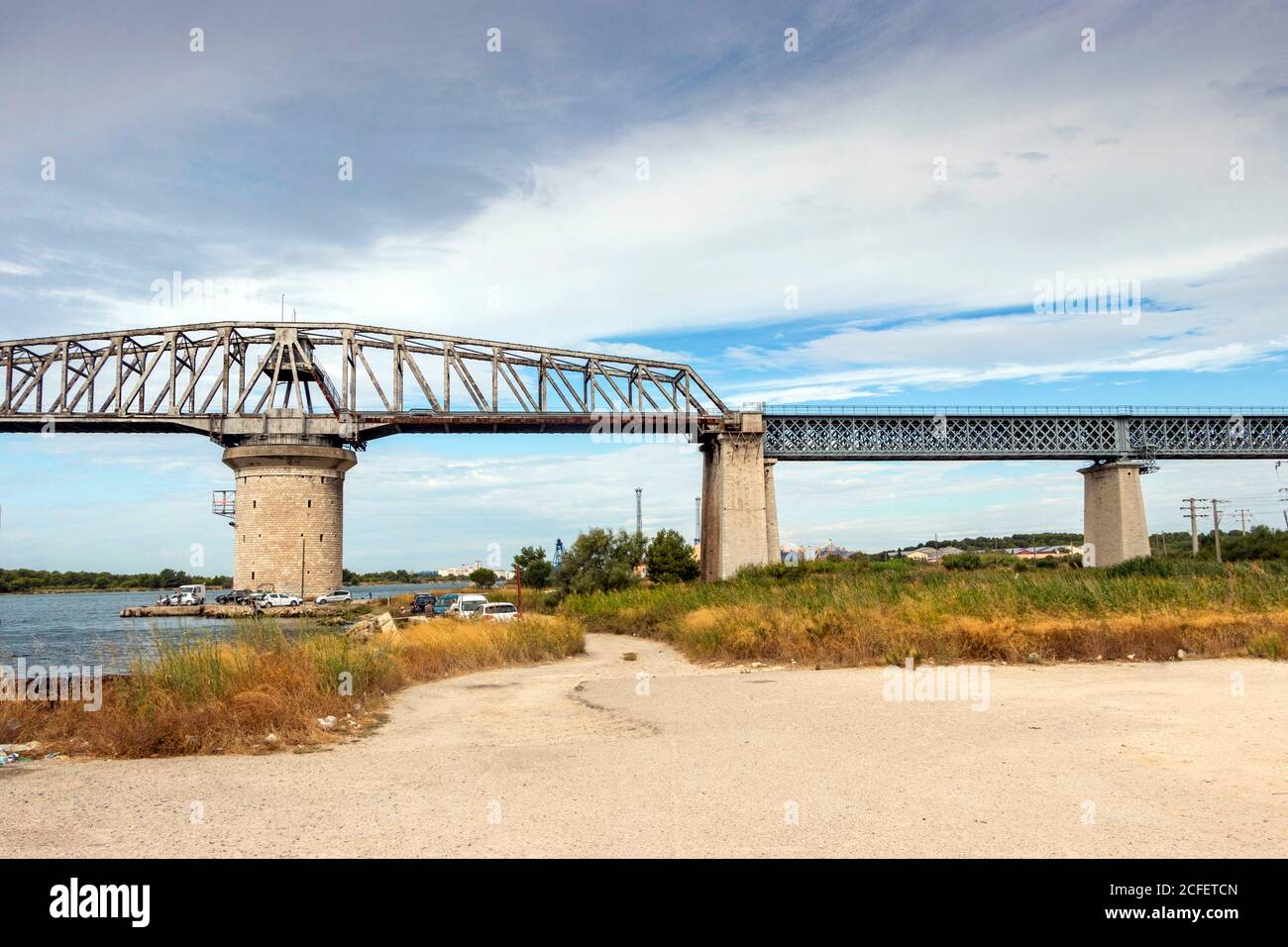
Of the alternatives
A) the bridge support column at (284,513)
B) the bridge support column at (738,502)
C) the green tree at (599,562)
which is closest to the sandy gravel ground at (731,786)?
the green tree at (599,562)

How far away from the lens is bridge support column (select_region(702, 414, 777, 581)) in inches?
2618

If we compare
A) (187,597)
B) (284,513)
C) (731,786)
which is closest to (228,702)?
(731,786)

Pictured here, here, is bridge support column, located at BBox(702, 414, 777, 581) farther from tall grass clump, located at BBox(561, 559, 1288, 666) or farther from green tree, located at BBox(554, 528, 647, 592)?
tall grass clump, located at BBox(561, 559, 1288, 666)

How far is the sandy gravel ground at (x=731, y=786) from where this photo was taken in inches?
247

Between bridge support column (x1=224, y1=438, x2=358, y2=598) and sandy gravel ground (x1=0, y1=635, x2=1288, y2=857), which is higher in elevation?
bridge support column (x1=224, y1=438, x2=358, y2=598)

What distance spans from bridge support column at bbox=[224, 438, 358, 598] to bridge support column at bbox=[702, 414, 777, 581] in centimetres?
2813

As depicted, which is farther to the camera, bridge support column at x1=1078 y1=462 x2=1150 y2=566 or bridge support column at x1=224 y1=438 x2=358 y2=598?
bridge support column at x1=1078 y1=462 x2=1150 y2=566

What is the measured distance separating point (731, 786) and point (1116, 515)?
76.8m

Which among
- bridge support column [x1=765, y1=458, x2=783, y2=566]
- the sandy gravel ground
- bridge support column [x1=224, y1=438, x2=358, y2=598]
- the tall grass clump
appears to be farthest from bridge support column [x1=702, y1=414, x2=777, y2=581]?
the sandy gravel ground

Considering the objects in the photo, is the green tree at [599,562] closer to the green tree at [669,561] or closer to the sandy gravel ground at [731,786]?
the green tree at [669,561]

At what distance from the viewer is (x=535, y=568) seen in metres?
79.8

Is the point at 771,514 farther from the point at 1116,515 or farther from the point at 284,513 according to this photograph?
the point at 284,513

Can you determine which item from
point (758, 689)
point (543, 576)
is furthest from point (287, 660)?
point (543, 576)

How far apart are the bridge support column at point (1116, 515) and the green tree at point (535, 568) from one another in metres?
45.6
